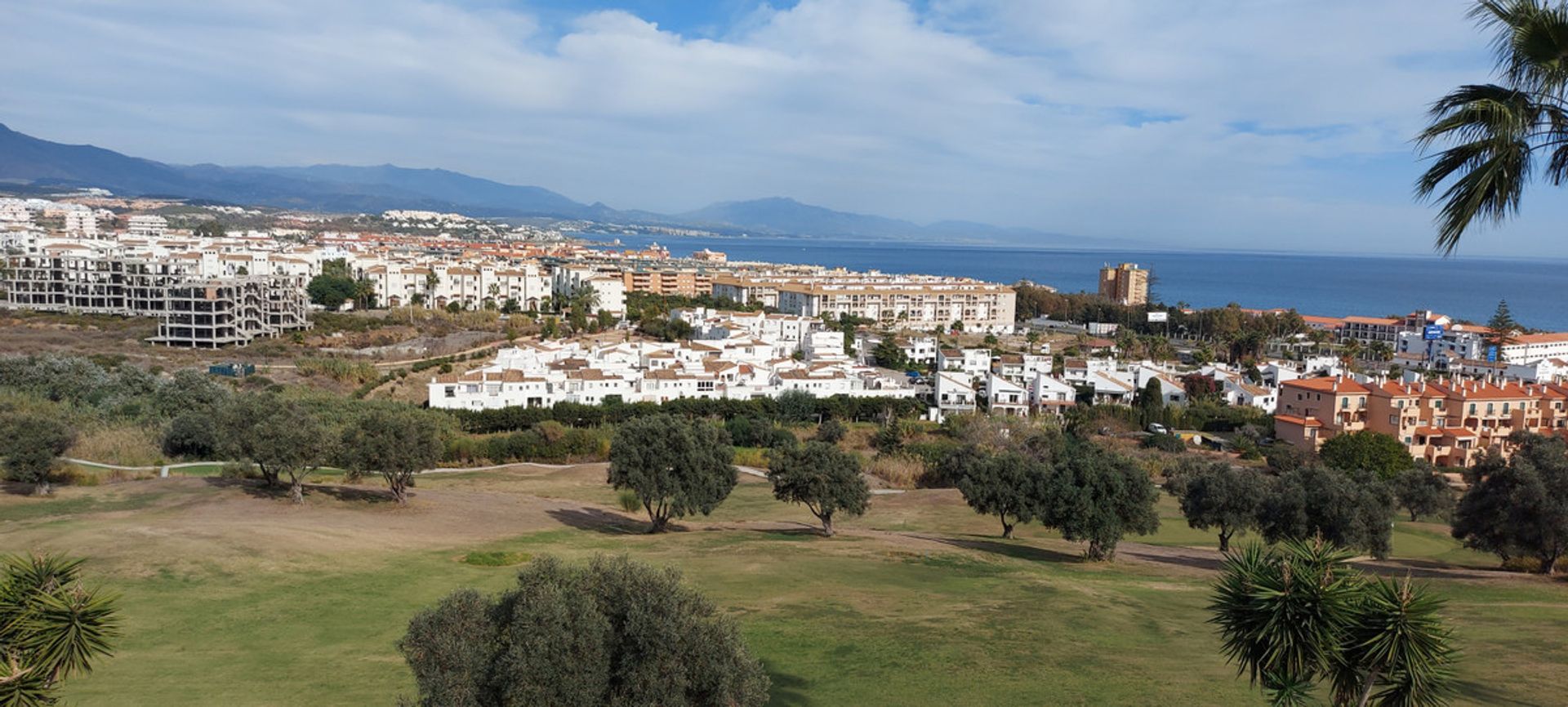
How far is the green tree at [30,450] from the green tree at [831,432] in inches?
1174

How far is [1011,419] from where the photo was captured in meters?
51.7

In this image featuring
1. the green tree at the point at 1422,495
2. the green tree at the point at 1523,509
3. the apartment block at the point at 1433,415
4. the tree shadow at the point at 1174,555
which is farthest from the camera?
the apartment block at the point at 1433,415

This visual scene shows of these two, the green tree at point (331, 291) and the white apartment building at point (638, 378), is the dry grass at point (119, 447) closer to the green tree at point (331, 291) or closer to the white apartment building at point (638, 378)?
the white apartment building at point (638, 378)

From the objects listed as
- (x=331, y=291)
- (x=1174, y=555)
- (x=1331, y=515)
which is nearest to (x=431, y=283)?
(x=331, y=291)

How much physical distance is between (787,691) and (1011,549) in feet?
44.7

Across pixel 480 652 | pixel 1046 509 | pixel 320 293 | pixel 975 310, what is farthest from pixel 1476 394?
pixel 320 293

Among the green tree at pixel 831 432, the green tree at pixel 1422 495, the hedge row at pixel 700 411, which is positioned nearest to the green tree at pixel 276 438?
the hedge row at pixel 700 411

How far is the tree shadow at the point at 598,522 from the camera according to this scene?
24.9 meters

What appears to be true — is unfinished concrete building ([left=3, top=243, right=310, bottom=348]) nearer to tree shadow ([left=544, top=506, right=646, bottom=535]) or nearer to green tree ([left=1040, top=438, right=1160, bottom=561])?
tree shadow ([left=544, top=506, right=646, bottom=535])

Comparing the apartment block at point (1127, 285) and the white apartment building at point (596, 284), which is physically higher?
the apartment block at point (1127, 285)

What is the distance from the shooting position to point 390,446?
24.5 m

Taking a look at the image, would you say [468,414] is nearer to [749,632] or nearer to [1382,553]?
[749,632]

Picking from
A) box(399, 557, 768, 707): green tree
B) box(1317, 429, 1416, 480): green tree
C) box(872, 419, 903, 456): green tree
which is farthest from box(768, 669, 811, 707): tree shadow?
box(1317, 429, 1416, 480): green tree

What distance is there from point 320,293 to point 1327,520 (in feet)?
268
